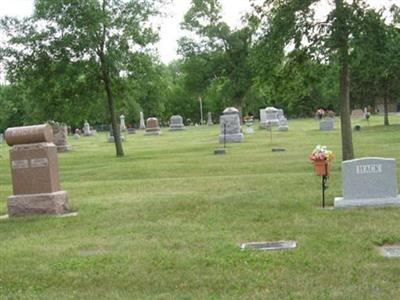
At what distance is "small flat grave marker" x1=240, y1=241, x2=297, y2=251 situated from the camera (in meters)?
8.22

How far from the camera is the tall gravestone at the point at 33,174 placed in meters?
12.1

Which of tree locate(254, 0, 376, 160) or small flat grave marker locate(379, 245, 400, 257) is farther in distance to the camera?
tree locate(254, 0, 376, 160)

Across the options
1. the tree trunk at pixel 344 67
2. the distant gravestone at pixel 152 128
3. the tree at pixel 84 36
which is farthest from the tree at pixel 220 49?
the tree trunk at pixel 344 67

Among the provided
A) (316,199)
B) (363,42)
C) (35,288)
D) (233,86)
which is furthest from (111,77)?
(233,86)

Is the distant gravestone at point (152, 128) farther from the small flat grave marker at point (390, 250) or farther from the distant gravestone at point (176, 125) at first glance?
the small flat grave marker at point (390, 250)

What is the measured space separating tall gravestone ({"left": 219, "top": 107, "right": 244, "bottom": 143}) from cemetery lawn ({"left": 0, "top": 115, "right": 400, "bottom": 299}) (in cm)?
2138

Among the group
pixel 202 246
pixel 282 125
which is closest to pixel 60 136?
pixel 282 125

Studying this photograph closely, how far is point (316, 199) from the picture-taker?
1204 centimetres

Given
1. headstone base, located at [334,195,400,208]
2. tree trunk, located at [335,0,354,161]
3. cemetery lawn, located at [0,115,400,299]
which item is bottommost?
cemetery lawn, located at [0,115,400,299]

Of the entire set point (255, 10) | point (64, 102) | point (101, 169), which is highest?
point (255, 10)

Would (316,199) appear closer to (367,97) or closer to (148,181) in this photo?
(148,181)

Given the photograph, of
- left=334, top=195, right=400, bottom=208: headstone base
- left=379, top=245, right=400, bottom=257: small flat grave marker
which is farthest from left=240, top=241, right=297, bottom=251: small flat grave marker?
left=334, top=195, right=400, bottom=208: headstone base

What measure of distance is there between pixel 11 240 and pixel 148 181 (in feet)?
26.4

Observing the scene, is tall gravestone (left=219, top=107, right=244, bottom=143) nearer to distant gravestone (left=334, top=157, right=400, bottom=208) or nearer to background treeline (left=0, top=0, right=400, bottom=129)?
background treeline (left=0, top=0, right=400, bottom=129)
